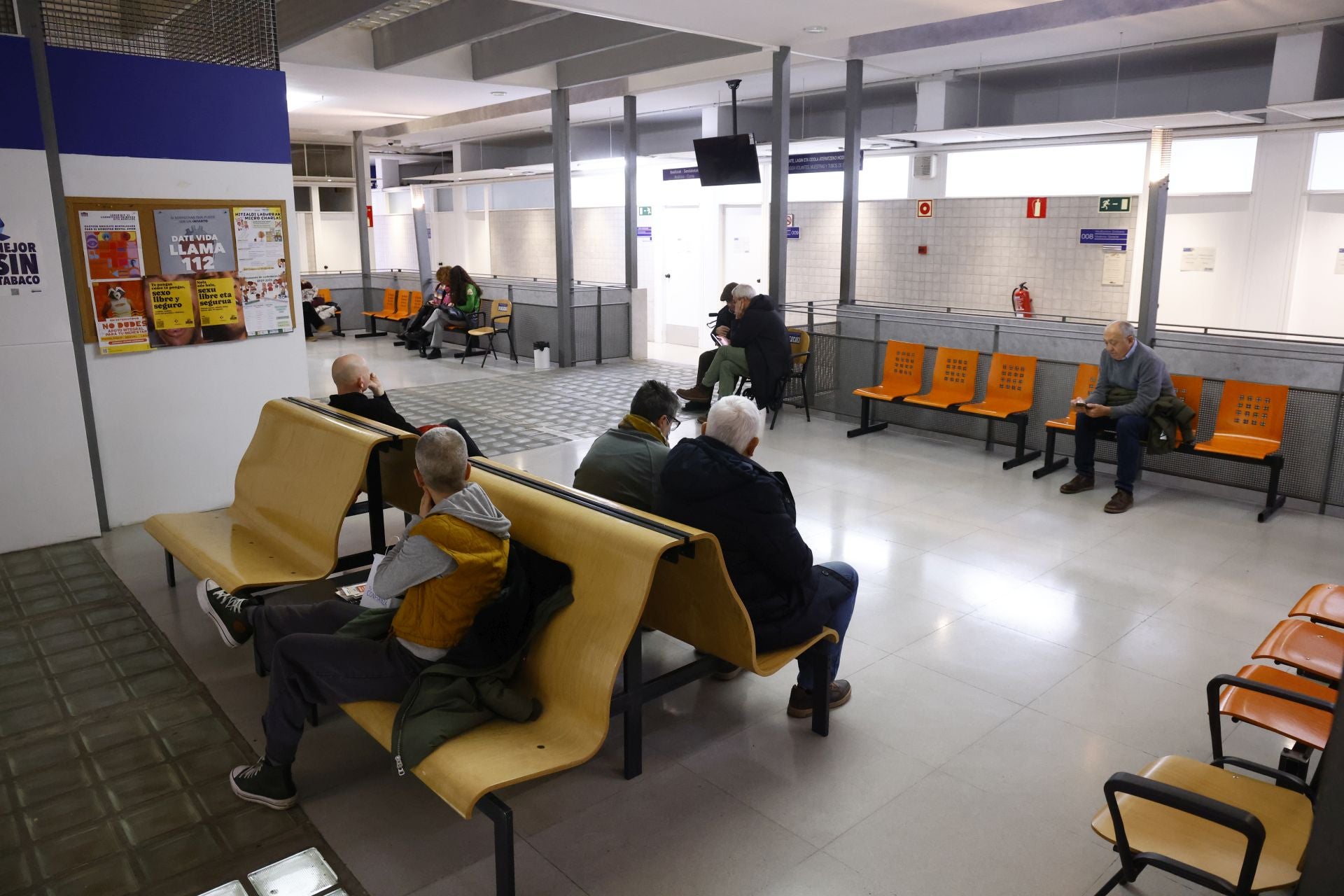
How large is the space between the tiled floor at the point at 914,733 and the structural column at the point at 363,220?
37.7 ft

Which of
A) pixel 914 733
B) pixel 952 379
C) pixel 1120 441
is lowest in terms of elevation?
pixel 914 733

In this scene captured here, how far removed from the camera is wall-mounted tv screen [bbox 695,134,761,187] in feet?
35.1

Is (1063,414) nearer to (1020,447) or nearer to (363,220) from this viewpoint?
(1020,447)

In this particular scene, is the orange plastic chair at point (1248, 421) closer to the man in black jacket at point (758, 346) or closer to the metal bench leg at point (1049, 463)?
the metal bench leg at point (1049, 463)

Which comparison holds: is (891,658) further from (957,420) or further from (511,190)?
(511,190)

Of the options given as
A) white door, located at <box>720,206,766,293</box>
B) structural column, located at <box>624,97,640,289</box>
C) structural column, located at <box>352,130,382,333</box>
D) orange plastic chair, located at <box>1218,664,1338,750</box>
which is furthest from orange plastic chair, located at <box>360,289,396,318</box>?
orange plastic chair, located at <box>1218,664,1338,750</box>

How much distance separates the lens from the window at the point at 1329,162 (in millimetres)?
8953

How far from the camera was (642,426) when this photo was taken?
12.9ft

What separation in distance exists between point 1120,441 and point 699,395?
4.07 metres

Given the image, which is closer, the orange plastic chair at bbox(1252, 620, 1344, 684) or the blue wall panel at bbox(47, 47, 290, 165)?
the orange plastic chair at bbox(1252, 620, 1344, 684)

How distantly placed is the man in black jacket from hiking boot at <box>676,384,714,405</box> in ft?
1.59

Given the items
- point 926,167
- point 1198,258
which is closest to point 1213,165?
point 1198,258

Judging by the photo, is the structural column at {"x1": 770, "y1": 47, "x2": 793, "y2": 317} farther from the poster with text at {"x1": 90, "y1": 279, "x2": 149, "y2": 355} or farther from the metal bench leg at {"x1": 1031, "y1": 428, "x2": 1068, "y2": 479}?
the poster with text at {"x1": 90, "y1": 279, "x2": 149, "y2": 355}

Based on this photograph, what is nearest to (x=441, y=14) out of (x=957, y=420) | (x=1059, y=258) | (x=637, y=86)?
(x=637, y=86)
